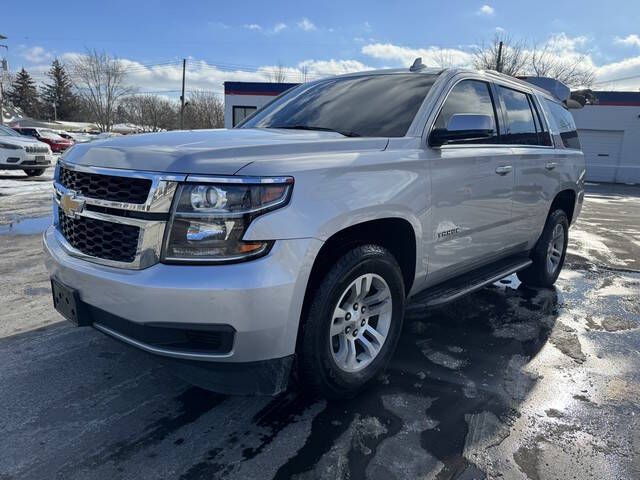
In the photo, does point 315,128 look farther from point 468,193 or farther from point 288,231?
point 288,231

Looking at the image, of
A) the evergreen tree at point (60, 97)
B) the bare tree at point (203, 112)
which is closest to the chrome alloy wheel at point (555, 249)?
the bare tree at point (203, 112)

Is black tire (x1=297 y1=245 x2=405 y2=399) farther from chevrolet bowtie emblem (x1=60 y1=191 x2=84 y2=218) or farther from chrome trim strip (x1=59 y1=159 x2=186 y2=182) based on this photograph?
chevrolet bowtie emblem (x1=60 y1=191 x2=84 y2=218)

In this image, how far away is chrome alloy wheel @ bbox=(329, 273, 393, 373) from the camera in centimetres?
273

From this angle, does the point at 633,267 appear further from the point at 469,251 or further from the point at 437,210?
the point at 437,210

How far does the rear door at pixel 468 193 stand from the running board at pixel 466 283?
9 cm

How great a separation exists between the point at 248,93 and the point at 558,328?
2462 centimetres

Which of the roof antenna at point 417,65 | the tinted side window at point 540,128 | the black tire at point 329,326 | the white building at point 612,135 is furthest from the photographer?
the white building at point 612,135

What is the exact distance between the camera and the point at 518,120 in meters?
4.35

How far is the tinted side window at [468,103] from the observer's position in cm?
337

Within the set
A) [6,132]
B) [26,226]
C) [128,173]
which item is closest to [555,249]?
[128,173]

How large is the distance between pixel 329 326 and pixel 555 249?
152 inches

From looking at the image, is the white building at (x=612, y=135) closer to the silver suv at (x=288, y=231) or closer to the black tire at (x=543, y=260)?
the black tire at (x=543, y=260)

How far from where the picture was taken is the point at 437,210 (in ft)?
10.3

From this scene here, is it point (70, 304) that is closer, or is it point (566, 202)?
point (70, 304)
